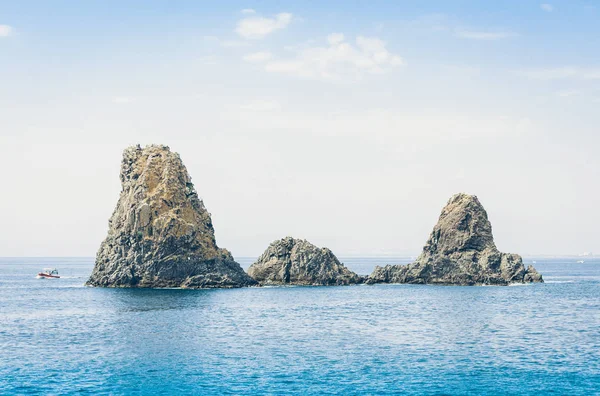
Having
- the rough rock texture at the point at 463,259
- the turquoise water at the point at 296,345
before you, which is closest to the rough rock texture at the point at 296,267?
the rough rock texture at the point at 463,259

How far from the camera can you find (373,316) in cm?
10350

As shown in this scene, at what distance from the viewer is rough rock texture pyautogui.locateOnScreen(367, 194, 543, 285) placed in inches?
7023

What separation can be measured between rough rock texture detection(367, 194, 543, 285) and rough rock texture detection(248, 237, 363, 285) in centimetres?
1327

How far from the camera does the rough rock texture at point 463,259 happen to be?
17838cm

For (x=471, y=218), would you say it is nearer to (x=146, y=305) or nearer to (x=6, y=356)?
(x=146, y=305)

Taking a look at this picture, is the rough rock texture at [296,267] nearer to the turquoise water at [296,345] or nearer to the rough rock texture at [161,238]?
the rough rock texture at [161,238]

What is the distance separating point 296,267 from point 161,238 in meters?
43.2

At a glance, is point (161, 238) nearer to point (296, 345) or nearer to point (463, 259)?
point (296, 345)

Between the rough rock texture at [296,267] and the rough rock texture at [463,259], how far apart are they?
1327 cm

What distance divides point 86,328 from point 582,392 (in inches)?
2546

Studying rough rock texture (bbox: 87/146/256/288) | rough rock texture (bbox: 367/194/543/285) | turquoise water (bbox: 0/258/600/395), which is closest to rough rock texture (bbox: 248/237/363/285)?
rough rock texture (bbox: 367/194/543/285)

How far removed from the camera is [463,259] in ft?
595


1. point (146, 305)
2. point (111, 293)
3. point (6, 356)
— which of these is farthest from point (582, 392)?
point (111, 293)

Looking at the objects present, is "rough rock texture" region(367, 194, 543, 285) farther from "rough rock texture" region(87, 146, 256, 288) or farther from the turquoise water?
"rough rock texture" region(87, 146, 256, 288)
